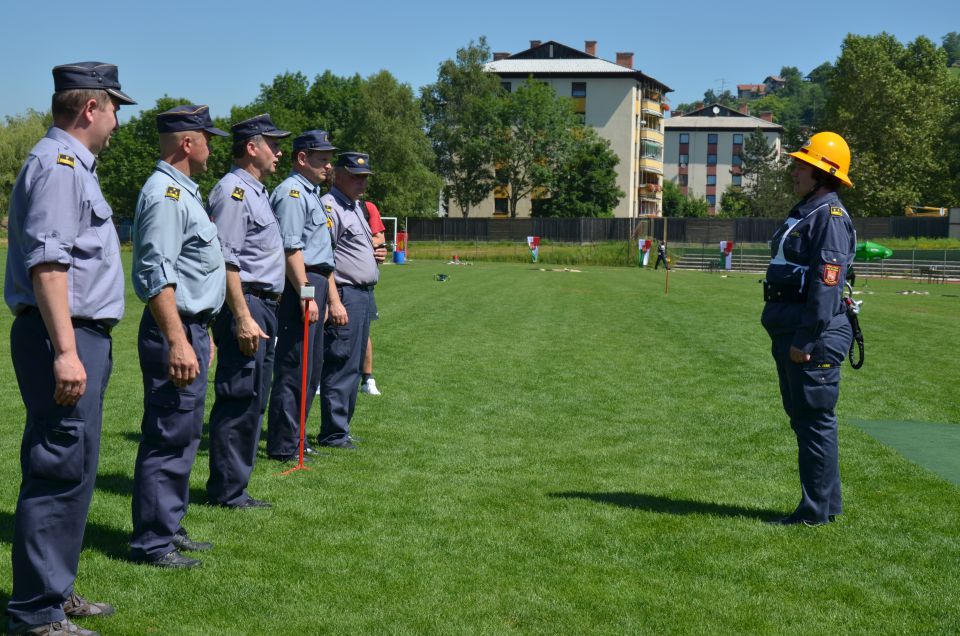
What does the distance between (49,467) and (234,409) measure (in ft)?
6.92

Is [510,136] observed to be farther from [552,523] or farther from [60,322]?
[60,322]

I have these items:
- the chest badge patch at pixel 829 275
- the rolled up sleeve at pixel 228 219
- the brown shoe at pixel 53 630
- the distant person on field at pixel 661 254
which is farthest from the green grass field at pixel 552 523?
the distant person on field at pixel 661 254

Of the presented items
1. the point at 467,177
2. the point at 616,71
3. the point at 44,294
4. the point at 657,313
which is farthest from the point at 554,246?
the point at 44,294

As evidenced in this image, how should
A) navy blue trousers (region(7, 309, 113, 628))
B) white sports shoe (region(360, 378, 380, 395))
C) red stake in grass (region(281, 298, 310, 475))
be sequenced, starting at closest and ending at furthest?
1. navy blue trousers (region(7, 309, 113, 628))
2. red stake in grass (region(281, 298, 310, 475))
3. white sports shoe (region(360, 378, 380, 395))

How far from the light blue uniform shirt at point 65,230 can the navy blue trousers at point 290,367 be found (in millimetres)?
3324

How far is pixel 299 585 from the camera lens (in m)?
4.92

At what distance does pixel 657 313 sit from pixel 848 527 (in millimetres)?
17273

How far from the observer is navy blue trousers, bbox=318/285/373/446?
8.27 meters

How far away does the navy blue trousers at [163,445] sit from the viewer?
198 inches

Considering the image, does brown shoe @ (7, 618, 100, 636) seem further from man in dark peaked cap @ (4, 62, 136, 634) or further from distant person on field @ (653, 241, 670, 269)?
distant person on field @ (653, 241, 670, 269)

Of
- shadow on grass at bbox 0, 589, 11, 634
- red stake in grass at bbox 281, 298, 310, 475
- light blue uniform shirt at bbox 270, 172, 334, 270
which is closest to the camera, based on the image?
shadow on grass at bbox 0, 589, 11, 634

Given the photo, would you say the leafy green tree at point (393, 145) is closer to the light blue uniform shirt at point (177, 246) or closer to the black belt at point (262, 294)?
the black belt at point (262, 294)

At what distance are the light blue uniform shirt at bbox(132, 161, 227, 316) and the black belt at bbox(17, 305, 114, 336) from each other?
555 millimetres

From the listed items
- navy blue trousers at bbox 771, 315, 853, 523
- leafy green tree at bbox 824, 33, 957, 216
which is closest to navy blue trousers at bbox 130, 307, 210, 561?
navy blue trousers at bbox 771, 315, 853, 523
